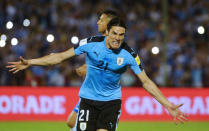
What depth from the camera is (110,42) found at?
21.8 feet

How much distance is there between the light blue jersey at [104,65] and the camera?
674 cm

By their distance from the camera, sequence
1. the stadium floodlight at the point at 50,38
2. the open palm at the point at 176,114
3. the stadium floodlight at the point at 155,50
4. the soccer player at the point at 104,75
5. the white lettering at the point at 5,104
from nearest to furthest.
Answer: the open palm at the point at 176,114
the soccer player at the point at 104,75
the white lettering at the point at 5,104
the stadium floodlight at the point at 50,38
the stadium floodlight at the point at 155,50

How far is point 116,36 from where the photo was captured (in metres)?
6.55

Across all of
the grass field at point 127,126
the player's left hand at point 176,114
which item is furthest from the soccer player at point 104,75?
the grass field at point 127,126

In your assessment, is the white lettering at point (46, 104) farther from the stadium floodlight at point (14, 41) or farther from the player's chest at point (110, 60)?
the player's chest at point (110, 60)

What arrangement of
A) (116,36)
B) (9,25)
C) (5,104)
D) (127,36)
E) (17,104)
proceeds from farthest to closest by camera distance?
(127,36) → (9,25) → (17,104) → (5,104) → (116,36)

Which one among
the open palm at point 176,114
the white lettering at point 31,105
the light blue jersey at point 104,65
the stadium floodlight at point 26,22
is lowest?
the white lettering at point 31,105

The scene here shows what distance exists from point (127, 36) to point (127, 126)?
3.96 metres

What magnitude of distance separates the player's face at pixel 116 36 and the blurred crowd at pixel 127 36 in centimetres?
824

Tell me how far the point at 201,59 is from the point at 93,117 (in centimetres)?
971

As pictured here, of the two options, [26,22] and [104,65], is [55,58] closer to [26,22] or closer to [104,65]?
[104,65]

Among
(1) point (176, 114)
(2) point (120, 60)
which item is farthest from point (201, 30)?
(1) point (176, 114)

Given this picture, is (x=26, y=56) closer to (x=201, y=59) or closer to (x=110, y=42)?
(x=201, y=59)

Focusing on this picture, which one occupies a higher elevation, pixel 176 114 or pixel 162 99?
pixel 162 99
